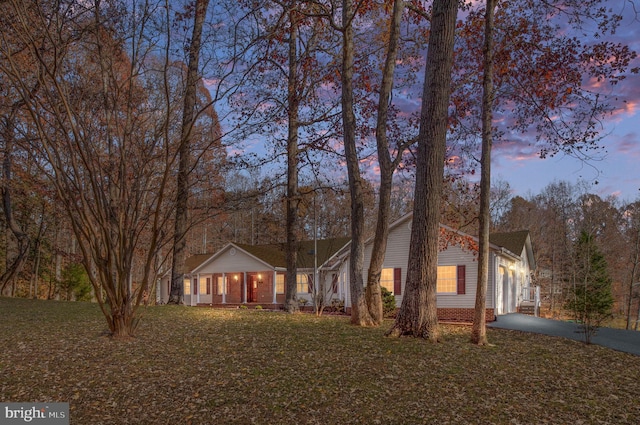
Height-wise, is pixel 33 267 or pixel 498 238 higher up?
pixel 498 238

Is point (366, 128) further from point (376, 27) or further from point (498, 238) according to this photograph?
point (498, 238)

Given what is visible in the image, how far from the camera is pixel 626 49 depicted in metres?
9.40

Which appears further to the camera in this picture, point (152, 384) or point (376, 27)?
point (376, 27)

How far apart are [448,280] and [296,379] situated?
1458cm

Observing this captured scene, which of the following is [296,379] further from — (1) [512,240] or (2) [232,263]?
(2) [232,263]

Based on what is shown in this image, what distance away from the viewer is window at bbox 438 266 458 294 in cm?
1838

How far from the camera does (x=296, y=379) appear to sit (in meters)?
5.26

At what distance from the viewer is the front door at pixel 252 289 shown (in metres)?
27.8

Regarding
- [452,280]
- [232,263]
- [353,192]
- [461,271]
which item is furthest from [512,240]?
[232,263]

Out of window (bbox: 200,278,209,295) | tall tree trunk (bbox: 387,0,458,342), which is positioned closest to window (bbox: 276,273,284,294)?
window (bbox: 200,278,209,295)

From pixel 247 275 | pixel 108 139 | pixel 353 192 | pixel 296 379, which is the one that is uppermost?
pixel 108 139

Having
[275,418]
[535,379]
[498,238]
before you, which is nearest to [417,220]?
[535,379]

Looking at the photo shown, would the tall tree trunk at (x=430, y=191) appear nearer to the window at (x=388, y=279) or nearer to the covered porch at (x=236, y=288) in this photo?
the window at (x=388, y=279)

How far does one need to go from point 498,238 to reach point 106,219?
18.5 m
